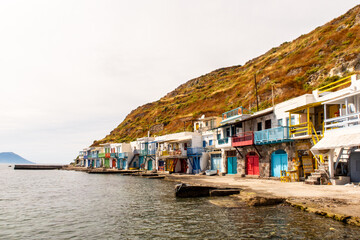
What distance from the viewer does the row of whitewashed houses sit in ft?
72.3

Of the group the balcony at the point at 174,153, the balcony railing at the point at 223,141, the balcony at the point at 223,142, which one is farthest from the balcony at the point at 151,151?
the balcony railing at the point at 223,141

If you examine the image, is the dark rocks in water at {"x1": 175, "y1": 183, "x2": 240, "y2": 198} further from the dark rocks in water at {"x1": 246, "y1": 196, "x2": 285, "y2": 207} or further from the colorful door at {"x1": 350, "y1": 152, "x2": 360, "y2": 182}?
the colorful door at {"x1": 350, "y1": 152, "x2": 360, "y2": 182}

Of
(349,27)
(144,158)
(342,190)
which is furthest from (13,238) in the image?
(349,27)

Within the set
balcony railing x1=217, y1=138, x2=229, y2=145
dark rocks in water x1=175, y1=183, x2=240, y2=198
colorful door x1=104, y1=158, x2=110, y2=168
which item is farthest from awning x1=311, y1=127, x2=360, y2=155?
colorful door x1=104, y1=158, x2=110, y2=168

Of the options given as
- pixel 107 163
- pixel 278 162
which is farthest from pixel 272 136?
pixel 107 163

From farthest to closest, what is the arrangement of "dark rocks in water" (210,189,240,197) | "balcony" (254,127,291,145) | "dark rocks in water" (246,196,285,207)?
"balcony" (254,127,291,145)
"dark rocks in water" (210,189,240,197)
"dark rocks in water" (246,196,285,207)

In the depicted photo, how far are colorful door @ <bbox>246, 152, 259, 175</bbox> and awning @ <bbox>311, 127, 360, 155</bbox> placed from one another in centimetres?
1378

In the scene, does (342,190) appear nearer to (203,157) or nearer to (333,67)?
(203,157)

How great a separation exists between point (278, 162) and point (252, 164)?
5382 mm

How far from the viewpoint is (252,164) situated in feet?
122

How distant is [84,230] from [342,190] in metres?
16.1

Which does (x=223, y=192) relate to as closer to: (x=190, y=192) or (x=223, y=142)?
(x=190, y=192)

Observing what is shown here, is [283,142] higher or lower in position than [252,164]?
higher

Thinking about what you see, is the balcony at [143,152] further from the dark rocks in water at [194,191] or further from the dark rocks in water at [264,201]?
the dark rocks in water at [264,201]
